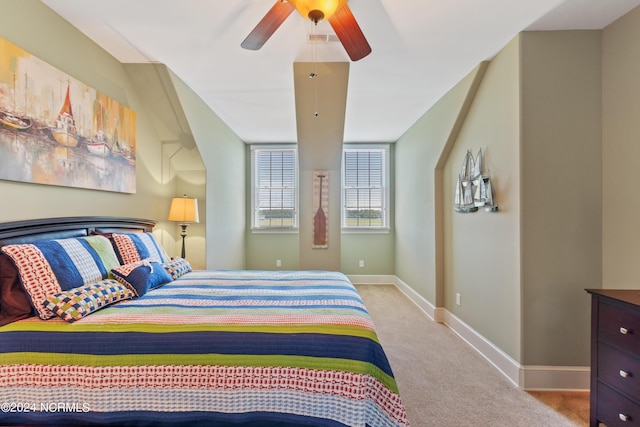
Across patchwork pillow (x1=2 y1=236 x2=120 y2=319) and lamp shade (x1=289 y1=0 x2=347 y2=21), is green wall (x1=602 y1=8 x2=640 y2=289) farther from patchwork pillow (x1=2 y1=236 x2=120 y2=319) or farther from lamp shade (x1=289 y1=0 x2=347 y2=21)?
patchwork pillow (x1=2 y1=236 x2=120 y2=319)

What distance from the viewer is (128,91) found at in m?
2.70

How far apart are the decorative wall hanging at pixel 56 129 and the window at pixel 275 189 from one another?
2.85 meters

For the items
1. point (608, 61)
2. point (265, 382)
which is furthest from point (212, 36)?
point (608, 61)

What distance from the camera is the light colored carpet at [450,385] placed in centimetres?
180

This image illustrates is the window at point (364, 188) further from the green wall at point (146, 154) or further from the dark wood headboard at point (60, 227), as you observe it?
the dark wood headboard at point (60, 227)

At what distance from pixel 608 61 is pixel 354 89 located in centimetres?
200

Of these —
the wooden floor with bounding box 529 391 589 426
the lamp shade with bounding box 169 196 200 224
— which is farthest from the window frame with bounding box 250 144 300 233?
the wooden floor with bounding box 529 391 589 426

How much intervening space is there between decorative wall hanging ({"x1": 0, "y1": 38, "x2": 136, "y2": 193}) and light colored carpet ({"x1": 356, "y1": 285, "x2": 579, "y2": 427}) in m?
2.86

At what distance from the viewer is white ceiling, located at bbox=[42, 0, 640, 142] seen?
6.16ft

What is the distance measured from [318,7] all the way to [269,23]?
1.16 feet

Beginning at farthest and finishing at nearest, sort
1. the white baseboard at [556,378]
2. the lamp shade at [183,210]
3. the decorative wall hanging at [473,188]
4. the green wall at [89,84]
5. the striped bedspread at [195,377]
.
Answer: the lamp shade at [183,210]
the decorative wall hanging at [473,188]
the white baseboard at [556,378]
the green wall at [89,84]
the striped bedspread at [195,377]

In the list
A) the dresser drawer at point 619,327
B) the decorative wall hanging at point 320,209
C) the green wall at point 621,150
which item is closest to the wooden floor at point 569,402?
the dresser drawer at point 619,327

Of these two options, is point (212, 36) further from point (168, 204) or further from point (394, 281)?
point (394, 281)

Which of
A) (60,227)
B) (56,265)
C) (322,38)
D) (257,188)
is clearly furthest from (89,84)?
(257,188)
